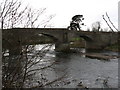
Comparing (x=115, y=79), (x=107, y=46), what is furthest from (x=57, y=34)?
(x=115, y=79)

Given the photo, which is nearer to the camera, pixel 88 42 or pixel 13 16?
pixel 13 16

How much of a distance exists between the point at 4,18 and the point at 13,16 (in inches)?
5.2

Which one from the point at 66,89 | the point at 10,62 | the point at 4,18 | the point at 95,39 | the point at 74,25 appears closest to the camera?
the point at 4,18

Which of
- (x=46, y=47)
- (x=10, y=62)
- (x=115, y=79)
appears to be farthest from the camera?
(x=115, y=79)

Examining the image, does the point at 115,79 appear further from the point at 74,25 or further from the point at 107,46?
the point at 74,25

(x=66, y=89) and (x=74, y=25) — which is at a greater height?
(x=74, y=25)

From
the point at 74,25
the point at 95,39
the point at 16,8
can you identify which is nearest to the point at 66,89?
the point at 16,8

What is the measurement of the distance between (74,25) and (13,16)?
46596 millimetres

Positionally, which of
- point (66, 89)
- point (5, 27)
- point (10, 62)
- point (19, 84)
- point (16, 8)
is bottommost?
point (66, 89)

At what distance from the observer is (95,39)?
44.0m

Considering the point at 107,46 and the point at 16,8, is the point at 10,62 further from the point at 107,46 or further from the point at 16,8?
the point at 107,46

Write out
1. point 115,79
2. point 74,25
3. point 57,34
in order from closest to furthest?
point 115,79, point 57,34, point 74,25

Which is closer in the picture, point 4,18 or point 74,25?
point 4,18

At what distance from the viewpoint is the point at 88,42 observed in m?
46.8
